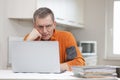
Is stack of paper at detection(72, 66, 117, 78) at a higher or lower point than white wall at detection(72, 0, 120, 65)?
lower

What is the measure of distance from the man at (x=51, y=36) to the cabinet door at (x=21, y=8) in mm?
790

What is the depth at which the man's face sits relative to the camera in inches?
80.1

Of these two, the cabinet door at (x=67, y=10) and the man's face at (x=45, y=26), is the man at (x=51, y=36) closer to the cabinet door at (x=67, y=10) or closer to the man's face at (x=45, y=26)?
the man's face at (x=45, y=26)

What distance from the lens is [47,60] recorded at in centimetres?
142

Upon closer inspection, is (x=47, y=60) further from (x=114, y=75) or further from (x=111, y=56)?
(x=111, y=56)

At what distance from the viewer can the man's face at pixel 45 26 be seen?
6.68 feet

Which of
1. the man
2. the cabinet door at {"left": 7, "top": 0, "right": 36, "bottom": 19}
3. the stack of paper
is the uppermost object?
the cabinet door at {"left": 7, "top": 0, "right": 36, "bottom": 19}

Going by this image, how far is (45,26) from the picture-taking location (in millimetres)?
A: 2062

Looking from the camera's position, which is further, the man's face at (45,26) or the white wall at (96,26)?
the white wall at (96,26)

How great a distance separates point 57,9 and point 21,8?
1.98ft

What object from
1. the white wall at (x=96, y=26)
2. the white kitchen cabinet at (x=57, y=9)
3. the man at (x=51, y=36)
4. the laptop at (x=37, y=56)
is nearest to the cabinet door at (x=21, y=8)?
the white kitchen cabinet at (x=57, y=9)

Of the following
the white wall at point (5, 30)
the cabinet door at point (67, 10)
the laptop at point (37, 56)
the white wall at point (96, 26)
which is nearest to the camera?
the laptop at point (37, 56)

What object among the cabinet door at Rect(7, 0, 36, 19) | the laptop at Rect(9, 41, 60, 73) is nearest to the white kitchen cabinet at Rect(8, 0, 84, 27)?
the cabinet door at Rect(7, 0, 36, 19)

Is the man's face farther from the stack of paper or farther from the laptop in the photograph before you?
the stack of paper
